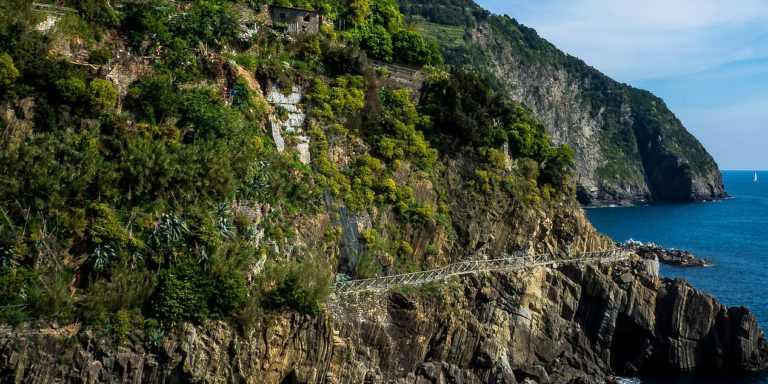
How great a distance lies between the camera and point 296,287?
32.3 metres

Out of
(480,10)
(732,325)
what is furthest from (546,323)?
(480,10)

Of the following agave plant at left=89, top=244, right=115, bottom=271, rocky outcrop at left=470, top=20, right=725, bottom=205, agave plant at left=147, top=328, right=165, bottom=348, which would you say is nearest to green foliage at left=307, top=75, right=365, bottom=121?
agave plant at left=89, top=244, right=115, bottom=271

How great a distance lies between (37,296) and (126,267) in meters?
3.96

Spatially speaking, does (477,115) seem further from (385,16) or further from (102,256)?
(102,256)

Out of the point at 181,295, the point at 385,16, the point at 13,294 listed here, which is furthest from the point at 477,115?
the point at 13,294

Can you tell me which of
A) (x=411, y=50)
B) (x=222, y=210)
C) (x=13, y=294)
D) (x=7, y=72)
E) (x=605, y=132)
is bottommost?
(x=13, y=294)

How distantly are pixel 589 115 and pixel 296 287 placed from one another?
155978 millimetres

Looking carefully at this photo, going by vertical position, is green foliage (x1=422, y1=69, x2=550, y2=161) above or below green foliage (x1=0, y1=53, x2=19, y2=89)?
above

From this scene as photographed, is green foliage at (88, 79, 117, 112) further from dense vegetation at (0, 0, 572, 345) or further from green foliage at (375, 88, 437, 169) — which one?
green foliage at (375, 88, 437, 169)

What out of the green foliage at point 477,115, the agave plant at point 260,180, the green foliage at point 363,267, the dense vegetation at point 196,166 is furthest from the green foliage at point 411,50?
the green foliage at point 363,267

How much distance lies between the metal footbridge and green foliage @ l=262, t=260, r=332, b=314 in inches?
120

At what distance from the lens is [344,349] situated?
34406 millimetres

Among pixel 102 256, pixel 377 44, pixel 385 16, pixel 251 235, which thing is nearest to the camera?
pixel 102 256

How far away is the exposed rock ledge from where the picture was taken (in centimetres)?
2761
